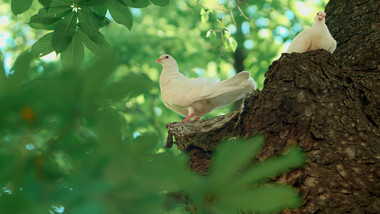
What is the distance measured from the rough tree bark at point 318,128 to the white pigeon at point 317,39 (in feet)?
0.98

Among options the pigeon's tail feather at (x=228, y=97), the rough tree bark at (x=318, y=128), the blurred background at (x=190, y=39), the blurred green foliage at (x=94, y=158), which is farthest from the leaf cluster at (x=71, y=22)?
the blurred background at (x=190, y=39)

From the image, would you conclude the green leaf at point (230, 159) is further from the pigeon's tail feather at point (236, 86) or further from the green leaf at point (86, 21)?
the pigeon's tail feather at point (236, 86)

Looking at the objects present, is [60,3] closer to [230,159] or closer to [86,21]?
[86,21]

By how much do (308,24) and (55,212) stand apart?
679 centimetres

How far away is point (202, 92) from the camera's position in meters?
2.96

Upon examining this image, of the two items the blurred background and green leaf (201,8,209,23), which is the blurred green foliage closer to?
green leaf (201,8,209,23)

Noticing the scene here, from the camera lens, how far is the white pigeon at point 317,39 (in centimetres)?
256

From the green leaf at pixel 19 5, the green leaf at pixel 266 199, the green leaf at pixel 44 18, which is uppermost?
the green leaf at pixel 19 5

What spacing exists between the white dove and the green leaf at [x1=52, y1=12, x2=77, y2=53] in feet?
3.88

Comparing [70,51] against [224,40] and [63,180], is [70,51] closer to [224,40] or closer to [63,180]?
[63,180]

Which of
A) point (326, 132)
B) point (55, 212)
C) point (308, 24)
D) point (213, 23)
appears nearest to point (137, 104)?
point (213, 23)

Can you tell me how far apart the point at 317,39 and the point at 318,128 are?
104 centimetres

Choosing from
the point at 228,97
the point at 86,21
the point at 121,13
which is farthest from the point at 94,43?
the point at 228,97

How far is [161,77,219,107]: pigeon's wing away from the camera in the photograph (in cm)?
297
